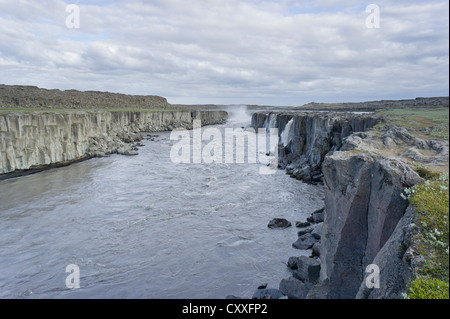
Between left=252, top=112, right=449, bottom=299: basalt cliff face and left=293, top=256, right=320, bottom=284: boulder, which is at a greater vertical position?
left=252, top=112, right=449, bottom=299: basalt cliff face

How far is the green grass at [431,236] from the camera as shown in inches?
223

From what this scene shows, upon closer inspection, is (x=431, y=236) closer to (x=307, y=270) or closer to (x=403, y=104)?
(x=307, y=270)

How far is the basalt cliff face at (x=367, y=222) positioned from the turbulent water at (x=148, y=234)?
2.90m

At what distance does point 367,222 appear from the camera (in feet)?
32.5

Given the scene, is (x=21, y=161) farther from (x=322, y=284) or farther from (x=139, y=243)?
(x=322, y=284)

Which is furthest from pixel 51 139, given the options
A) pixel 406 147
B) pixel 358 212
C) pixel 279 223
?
pixel 406 147

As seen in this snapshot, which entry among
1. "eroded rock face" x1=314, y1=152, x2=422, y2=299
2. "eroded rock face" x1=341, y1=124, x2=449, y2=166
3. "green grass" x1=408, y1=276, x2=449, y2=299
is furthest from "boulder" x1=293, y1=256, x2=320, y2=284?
"green grass" x1=408, y1=276, x2=449, y2=299

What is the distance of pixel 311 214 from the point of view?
20.2m

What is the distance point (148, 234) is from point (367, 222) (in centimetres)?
1210

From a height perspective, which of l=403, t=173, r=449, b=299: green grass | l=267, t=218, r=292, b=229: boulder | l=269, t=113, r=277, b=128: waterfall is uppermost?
l=269, t=113, r=277, b=128: waterfall

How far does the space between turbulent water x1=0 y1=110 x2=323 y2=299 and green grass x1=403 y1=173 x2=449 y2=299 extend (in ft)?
23.7

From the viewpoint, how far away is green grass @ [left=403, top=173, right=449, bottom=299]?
565cm

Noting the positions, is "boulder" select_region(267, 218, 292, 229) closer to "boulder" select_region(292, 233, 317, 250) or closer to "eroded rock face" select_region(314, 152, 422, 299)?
"boulder" select_region(292, 233, 317, 250)
